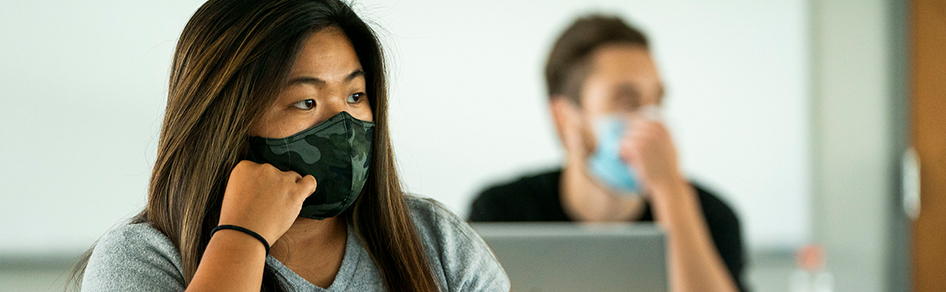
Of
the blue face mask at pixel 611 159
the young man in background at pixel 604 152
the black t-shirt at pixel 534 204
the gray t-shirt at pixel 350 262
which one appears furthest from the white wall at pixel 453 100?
the gray t-shirt at pixel 350 262

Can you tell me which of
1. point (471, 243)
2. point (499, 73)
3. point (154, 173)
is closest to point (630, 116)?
point (499, 73)

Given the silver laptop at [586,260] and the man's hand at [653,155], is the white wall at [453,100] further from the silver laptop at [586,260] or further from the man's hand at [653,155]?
the silver laptop at [586,260]

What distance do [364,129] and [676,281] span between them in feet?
2.88

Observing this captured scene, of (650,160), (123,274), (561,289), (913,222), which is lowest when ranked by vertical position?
(913,222)

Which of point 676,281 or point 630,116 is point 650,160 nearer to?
point 630,116

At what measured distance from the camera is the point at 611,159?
7.04 ft

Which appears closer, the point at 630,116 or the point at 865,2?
the point at 630,116

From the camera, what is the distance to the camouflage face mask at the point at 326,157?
34.4 inches

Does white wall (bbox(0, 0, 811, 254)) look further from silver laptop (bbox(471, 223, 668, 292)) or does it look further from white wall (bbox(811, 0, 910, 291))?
silver laptop (bbox(471, 223, 668, 292))

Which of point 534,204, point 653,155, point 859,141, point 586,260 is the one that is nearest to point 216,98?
point 586,260

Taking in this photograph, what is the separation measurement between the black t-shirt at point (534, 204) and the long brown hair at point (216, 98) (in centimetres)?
124

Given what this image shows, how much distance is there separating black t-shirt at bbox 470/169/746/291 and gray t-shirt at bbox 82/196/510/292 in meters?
1.09

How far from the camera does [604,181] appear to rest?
7.22 feet

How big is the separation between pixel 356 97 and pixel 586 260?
0.39m
